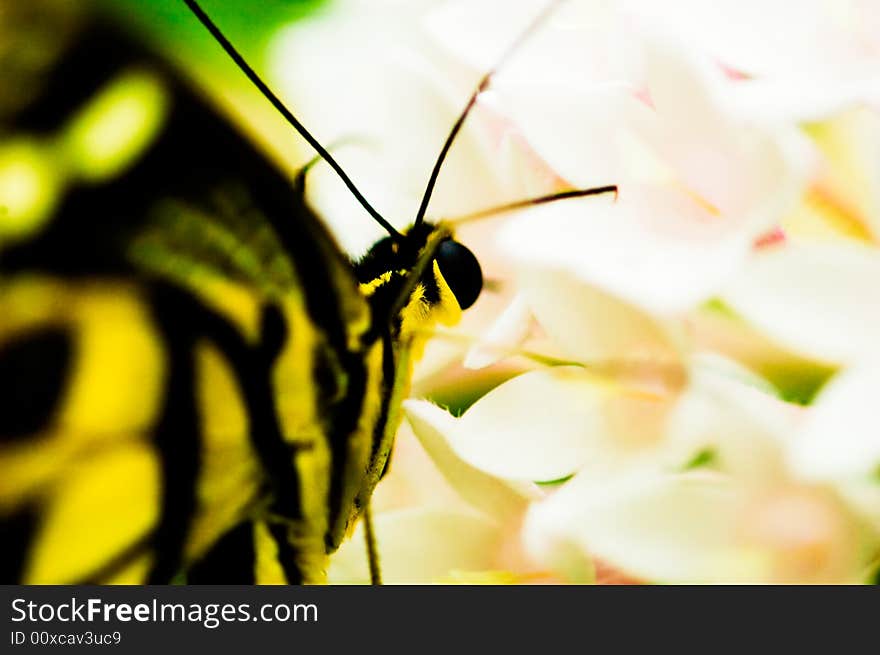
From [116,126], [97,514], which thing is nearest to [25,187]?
[116,126]

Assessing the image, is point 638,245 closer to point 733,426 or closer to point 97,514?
point 733,426

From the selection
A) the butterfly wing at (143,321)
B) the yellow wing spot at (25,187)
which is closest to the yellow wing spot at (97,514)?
the butterfly wing at (143,321)

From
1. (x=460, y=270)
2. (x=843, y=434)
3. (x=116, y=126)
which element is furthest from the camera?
(x=460, y=270)

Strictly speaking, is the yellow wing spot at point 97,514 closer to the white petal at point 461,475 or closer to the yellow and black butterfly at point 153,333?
the yellow and black butterfly at point 153,333

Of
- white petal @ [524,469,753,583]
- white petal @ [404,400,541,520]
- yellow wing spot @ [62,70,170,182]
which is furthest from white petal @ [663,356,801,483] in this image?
yellow wing spot @ [62,70,170,182]

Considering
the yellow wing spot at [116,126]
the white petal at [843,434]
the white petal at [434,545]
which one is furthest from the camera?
the white petal at [434,545]
